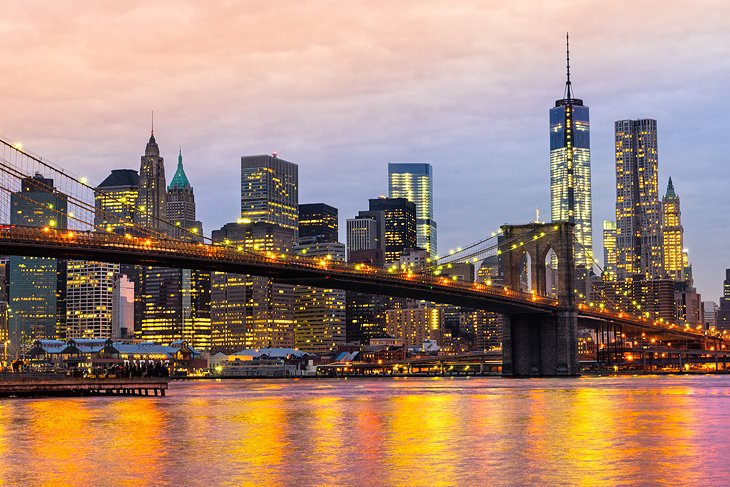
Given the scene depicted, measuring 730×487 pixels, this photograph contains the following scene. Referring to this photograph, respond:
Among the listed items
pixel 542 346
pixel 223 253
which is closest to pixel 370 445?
pixel 223 253

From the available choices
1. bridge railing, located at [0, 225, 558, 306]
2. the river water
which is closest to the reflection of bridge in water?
bridge railing, located at [0, 225, 558, 306]

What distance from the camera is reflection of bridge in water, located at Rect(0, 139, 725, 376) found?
7956cm

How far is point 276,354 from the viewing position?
199 meters

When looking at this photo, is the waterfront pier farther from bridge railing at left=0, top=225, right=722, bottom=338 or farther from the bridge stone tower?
the bridge stone tower

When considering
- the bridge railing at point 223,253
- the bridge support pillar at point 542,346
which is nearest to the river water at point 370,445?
the bridge railing at point 223,253

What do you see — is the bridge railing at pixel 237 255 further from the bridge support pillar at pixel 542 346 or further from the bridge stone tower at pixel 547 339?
the bridge support pillar at pixel 542 346

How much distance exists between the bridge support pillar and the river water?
6382 cm

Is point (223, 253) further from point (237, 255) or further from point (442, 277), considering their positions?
point (442, 277)

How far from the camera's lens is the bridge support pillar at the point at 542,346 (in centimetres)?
11931

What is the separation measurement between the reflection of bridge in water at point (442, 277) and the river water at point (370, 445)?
24850 millimetres

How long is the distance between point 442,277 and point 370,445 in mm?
75748

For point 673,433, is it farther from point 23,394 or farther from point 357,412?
point 23,394

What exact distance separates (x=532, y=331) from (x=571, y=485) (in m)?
98.9

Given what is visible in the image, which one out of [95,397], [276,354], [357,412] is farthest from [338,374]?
[357,412]
